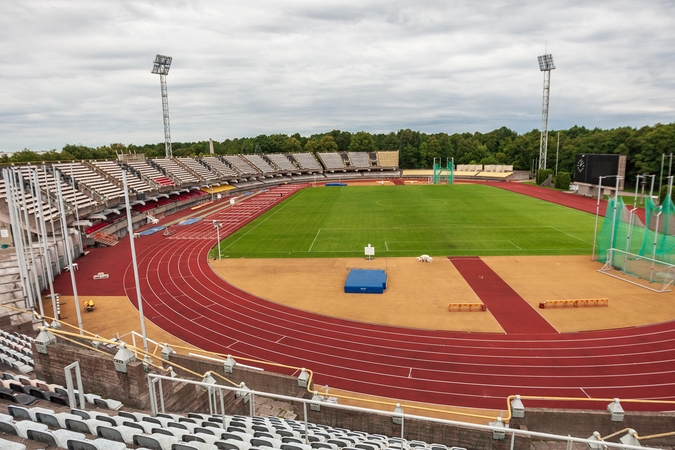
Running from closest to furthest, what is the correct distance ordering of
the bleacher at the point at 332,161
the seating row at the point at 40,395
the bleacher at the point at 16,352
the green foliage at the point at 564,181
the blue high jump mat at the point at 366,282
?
the seating row at the point at 40,395 < the bleacher at the point at 16,352 < the blue high jump mat at the point at 366,282 < the green foliage at the point at 564,181 < the bleacher at the point at 332,161

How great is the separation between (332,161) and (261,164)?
2284 centimetres

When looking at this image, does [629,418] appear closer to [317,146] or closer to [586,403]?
[586,403]

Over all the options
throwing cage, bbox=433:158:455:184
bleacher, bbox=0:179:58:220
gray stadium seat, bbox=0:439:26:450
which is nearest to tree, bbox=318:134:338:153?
throwing cage, bbox=433:158:455:184

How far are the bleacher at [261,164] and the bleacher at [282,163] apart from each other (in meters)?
2.73

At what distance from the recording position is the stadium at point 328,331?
438 inches

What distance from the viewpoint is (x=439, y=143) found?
135875 mm

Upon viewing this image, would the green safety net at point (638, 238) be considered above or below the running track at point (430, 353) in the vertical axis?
above

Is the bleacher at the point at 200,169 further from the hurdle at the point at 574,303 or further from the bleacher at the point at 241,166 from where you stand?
the hurdle at the point at 574,303

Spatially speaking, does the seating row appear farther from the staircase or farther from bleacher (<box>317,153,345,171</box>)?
bleacher (<box>317,153,345,171</box>)

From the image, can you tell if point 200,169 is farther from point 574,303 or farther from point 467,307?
point 574,303

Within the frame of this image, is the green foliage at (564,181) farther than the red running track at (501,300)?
Yes

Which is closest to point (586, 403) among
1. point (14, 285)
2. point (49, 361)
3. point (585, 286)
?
point (585, 286)

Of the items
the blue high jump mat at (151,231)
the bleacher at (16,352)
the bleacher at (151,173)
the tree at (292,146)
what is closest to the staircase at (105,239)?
the blue high jump mat at (151,231)

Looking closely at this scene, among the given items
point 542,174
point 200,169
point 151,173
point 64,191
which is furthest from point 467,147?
point 64,191
